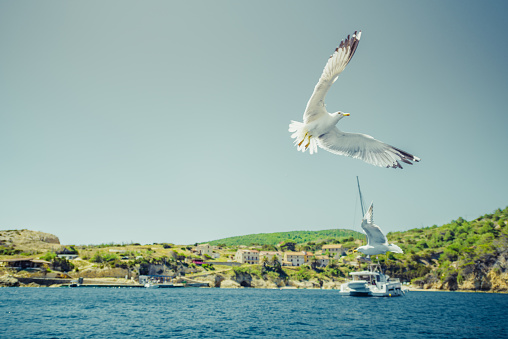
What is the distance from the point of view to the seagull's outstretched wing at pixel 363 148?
8480 millimetres

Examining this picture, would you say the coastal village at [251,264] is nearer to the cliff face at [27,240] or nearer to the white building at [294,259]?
the cliff face at [27,240]

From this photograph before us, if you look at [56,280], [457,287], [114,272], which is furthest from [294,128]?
[457,287]

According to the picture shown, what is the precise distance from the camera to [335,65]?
7.27 meters

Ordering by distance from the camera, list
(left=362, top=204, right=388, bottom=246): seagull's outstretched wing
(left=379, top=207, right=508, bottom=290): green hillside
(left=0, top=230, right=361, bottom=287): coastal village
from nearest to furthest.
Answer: (left=362, top=204, right=388, bottom=246): seagull's outstretched wing → (left=0, top=230, right=361, bottom=287): coastal village → (left=379, top=207, right=508, bottom=290): green hillside

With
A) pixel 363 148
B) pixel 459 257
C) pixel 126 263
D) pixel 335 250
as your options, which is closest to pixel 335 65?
pixel 363 148

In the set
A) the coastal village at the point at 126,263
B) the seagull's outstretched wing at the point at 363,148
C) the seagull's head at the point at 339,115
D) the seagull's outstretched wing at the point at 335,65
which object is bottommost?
the coastal village at the point at 126,263

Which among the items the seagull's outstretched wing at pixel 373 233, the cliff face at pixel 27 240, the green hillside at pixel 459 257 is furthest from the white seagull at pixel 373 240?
the cliff face at pixel 27 240

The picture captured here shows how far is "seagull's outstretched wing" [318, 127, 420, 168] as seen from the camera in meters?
8.48

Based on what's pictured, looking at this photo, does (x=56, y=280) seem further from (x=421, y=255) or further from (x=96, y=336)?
(x=421, y=255)

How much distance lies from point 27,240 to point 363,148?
4669 inches

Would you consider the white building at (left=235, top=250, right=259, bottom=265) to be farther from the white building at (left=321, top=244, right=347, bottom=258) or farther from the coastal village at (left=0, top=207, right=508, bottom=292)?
the white building at (left=321, top=244, right=347, bottom=258)

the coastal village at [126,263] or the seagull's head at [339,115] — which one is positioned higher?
the seagull's head at [339,115]

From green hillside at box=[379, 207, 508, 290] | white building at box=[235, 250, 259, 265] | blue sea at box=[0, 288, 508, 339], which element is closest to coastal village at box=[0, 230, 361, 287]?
white building at box=[235, 250, 259, 265]

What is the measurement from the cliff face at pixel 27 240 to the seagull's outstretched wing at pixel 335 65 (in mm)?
110018
